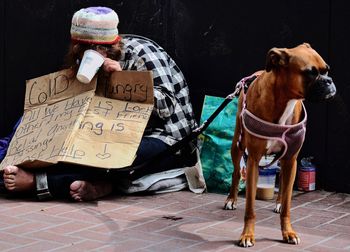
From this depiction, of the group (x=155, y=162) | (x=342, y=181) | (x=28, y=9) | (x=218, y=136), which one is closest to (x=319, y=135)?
(x=342, y=181)

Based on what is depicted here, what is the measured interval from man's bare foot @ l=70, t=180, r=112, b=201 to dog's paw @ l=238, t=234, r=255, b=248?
4.70 ft

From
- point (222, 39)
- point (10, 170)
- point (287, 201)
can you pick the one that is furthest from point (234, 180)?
point (10, 170)

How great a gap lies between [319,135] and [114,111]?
155 centimetres

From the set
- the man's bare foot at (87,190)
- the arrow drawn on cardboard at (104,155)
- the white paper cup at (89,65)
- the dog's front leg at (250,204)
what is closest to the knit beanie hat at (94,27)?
the white paper cup at (89,65)

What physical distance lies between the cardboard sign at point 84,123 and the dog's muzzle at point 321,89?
1770 millimetres

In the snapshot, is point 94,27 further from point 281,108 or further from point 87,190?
point 281,108

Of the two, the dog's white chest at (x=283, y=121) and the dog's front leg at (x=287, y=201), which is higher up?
the dog's white chest at (x=283, y=121)

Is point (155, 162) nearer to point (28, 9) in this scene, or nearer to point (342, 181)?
point (342, 181)

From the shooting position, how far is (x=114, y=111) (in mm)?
5594

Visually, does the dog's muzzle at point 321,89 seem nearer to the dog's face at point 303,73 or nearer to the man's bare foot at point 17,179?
the dog's face at point 303,73

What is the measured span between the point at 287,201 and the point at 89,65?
1.87 meters

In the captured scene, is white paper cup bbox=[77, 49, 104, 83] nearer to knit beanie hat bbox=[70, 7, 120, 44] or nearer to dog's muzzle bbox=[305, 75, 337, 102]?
knit beanie hat bbox=[70, 7, 120, 44]

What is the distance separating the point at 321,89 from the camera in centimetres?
390

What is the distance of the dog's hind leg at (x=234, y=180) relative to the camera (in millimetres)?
5156
